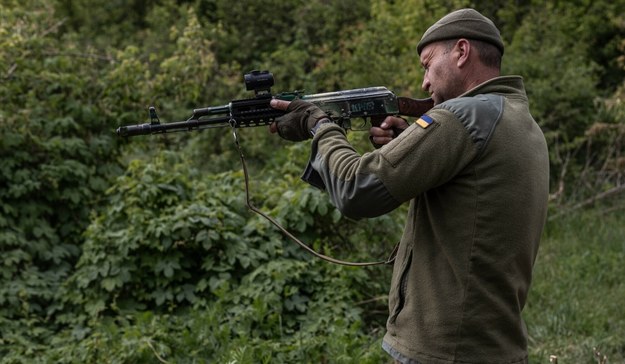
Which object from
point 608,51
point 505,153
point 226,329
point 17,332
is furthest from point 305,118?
point 608,51

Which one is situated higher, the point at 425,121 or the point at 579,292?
the point at 425,121

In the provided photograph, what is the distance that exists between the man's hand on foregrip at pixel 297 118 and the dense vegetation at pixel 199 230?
197cm

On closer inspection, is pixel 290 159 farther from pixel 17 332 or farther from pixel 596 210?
pixel 596 210

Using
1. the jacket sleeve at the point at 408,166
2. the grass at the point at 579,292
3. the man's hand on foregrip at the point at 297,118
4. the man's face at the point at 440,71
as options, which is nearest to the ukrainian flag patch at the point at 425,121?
the jacket sleeve at the point at 408,166

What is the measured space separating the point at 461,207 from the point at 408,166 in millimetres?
223

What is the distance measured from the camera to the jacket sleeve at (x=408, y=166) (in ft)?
8.24

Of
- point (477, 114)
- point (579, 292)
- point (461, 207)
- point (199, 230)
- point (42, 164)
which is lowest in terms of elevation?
point (579, 292)

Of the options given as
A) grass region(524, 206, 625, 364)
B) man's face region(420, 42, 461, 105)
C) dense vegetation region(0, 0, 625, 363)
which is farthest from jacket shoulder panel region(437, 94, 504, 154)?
grass region(524, 206, 625, 364)

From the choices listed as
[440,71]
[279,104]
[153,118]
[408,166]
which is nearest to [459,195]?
[408,166]

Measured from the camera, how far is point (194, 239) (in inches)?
242

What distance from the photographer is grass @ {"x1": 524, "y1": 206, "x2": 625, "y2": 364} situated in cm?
559

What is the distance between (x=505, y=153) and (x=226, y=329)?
9.84ft

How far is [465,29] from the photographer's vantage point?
8.88 feet

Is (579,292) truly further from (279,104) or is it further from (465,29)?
(465,29)
